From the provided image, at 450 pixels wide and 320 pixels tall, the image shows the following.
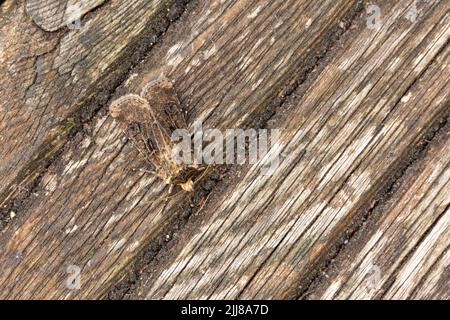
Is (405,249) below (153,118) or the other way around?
the other way around

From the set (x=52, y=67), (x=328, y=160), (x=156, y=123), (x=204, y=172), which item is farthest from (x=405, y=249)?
(x=52, y=67)

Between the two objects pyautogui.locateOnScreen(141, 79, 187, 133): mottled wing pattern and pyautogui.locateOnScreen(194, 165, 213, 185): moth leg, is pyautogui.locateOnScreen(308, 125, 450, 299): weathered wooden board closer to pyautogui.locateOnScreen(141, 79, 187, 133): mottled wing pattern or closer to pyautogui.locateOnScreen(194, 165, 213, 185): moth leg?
pyautogui.locateOnScreen(194, 165, 213, 185): moth leg

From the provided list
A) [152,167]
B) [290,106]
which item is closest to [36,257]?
[152,167]

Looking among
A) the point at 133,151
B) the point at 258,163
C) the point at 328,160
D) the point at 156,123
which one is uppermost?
the point at 328,160

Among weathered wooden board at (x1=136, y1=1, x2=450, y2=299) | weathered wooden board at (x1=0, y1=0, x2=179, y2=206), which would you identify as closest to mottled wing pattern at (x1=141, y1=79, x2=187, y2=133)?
weathered wooden board at (x1=0, y1=0, x2=179, y2=206)

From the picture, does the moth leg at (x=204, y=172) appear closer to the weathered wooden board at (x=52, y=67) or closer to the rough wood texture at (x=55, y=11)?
the weathered wooden board at (x=52, y=67)

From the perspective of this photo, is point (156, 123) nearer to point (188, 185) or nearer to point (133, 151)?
point (133, 151)

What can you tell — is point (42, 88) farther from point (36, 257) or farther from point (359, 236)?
point (359, 236)
